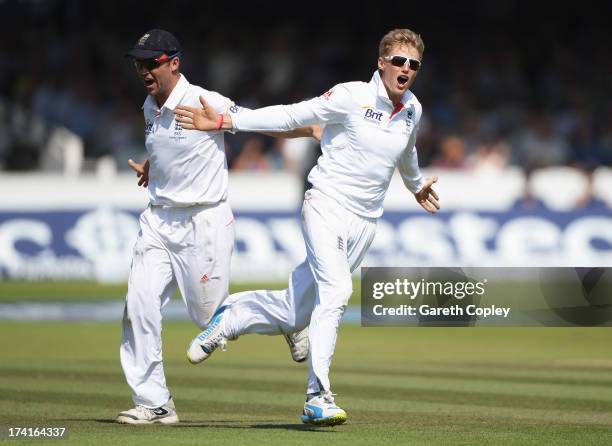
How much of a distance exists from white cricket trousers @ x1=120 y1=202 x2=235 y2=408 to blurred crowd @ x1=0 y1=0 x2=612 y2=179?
12072 millimetres

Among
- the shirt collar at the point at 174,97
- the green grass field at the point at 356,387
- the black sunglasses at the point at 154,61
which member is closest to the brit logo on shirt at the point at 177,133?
the shirt collar at the point at 174,97

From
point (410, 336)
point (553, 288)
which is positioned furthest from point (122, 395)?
point (553, 288)

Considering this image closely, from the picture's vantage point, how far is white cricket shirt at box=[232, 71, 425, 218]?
24.8 ft

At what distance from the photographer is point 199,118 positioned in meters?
7.59

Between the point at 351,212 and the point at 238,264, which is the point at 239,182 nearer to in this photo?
the point at 238,264

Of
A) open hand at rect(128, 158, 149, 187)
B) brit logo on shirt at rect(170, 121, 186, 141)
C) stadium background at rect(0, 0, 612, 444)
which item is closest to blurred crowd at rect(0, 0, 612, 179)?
stadium background at rect(0, 0, 612, 444)

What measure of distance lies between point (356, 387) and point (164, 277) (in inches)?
110

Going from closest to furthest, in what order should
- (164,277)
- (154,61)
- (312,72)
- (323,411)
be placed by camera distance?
(323,411)
(154,61)
(164,277)
(312,72)

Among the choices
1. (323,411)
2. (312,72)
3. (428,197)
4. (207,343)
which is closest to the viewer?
(323,411)

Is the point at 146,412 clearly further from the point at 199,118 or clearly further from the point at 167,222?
the point at 199,118

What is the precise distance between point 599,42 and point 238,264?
10435 millimetres

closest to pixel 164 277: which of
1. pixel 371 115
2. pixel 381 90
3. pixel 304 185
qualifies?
pixel 371 115

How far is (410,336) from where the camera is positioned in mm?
15297

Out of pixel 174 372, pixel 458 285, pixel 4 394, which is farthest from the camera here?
pixel 174 372
